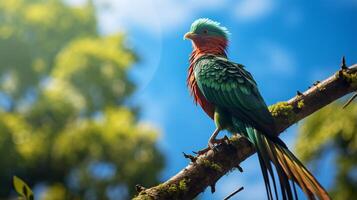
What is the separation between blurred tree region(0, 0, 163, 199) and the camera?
17.6 m

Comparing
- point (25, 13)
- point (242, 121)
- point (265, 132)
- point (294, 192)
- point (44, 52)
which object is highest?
point (25, 13)

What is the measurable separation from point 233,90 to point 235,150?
552mm

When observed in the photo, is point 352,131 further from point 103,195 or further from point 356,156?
point 103,195

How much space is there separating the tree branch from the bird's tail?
16 centimetres

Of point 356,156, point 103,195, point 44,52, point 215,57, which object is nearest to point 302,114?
point 215,57

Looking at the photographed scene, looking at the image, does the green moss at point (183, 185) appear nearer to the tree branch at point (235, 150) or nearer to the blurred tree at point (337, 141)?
the tree branch at point (235, 150)

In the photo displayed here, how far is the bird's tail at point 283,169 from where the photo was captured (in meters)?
2.57

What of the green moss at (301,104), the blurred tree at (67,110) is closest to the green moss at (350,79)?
the green moss at (301,104)

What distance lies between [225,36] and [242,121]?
1.05m

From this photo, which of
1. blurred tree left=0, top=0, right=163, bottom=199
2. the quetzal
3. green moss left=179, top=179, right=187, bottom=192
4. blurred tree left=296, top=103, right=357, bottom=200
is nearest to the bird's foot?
the quetzal

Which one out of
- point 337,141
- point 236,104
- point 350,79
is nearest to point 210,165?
point 236,104

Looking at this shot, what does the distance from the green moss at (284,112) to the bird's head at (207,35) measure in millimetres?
937

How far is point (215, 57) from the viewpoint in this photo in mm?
4078

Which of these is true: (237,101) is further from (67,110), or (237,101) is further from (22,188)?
(67,110)
